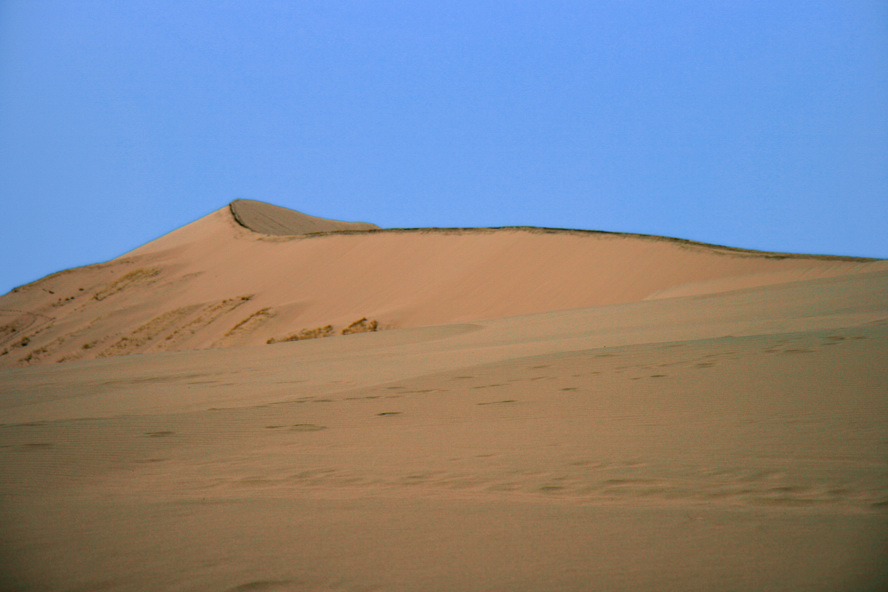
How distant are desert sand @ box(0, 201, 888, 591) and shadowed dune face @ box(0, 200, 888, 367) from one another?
219 inches

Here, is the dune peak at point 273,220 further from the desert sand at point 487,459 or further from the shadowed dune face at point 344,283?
the desert sand at point 487,459

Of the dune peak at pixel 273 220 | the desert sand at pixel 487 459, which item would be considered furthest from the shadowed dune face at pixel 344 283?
the desert sand at pixel 487 459

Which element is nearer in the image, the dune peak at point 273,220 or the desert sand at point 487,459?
the desert sand at point 487,459

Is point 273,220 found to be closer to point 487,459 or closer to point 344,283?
point 344,283

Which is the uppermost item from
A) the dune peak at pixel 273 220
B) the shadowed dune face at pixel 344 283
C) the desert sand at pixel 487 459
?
the dune peak at pixel 273 220

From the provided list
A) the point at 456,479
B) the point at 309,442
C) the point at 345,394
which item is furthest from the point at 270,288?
the point at 456,479

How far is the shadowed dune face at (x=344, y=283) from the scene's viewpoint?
18484mm

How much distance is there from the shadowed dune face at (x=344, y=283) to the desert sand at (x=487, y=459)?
5554mm

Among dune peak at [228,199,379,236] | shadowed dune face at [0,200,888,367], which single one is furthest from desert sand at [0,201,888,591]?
dune peak at [228,199,379,236]

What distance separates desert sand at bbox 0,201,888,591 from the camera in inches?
93.8

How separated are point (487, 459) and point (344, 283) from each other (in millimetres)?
19757

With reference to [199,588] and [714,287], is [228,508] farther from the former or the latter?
[714,287]

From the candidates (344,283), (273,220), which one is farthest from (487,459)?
(273,220)

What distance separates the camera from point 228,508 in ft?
10.4
